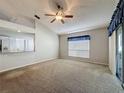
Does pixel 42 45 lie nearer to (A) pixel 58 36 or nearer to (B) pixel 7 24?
(A) pixel 58 36

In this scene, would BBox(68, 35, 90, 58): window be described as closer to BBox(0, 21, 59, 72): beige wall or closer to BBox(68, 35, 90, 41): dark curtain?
BBox(68, 35, 90, 41): dark curtain

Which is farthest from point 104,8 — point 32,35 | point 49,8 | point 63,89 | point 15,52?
point 15,52

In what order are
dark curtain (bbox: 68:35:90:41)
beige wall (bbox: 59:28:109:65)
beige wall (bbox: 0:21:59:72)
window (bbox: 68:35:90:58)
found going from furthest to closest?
window (bbox: 68:35:90:58)
dark curtain (bbox: 68:35:90:41)
beige wall (bbox: 59:28:109:65)
beige wall (bbox: 0:21:59:72)

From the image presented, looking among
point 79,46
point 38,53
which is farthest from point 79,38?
point 38,53

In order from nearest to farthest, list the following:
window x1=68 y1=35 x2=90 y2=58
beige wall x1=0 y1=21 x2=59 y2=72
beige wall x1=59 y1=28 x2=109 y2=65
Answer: beige wall x1=0 y1=21 x2=59 y2=72 < beige wall x1=59 y1=28 x2=109 y2=65 < window x1=68 y1=35 x2=90 y2=58

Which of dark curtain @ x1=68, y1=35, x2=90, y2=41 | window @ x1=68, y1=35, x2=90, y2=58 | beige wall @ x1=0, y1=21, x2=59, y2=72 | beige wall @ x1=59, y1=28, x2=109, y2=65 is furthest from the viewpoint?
window @ x1=68, y1=35, x2=90, y2=58

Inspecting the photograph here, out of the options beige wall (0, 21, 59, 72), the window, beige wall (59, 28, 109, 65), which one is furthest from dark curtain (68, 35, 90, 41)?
beige wall (0, 21, 59, 72)

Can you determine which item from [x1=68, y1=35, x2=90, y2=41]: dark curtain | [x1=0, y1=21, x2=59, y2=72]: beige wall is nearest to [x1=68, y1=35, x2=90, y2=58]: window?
[x1=68, y1=35, x2=90, y2=41]: dark curtain

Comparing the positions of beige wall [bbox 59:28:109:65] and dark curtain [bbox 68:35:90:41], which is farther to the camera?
dark curtain [bbox 68:35:90:41]

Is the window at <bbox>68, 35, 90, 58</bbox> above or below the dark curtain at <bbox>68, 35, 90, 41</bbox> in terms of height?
below

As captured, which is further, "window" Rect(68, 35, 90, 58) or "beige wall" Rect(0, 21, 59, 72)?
"window" Rect(68, 35, 90, 58)

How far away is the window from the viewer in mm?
6285

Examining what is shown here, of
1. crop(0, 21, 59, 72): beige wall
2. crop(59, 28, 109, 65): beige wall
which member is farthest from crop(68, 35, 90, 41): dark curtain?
crop(0, 21, 59, 72): beige wall

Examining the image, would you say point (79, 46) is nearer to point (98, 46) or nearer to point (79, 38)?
point (79, 38)
